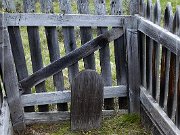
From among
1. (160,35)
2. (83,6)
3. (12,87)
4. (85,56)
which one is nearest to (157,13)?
(160,35)

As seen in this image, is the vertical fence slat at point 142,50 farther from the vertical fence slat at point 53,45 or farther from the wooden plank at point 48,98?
the vertical fence slat at point 53,45

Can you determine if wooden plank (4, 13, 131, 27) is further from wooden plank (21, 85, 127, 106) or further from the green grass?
the green grass

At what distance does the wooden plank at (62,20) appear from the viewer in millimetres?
4105

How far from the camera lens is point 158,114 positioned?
3787 mm

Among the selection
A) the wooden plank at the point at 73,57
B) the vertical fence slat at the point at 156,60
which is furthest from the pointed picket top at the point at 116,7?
the vertical fence slat at the point at 156,60

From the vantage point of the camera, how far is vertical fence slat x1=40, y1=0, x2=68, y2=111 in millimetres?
Answer: 4133

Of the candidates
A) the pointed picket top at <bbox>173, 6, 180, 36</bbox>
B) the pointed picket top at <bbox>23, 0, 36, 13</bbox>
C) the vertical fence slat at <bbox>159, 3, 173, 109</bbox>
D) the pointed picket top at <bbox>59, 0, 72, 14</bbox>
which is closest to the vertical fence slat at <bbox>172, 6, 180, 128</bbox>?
the pointed picket top at <bbox>173, 6, 180, 36</bbox>

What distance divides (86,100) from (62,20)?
109 centimetres

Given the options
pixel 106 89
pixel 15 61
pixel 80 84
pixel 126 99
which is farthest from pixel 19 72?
pixel 126 99

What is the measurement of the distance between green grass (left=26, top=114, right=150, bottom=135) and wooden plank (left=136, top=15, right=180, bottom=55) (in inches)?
52.2

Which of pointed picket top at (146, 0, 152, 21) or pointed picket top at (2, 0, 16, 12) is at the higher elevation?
pointed picket top at (2, 0, 16, 12)

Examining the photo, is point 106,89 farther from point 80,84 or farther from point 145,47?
point 145,47

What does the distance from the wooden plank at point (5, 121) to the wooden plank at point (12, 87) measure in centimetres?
11

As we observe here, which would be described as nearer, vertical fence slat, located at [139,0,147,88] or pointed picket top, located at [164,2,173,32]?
pointed picket top, located at [164,2,173,32]
